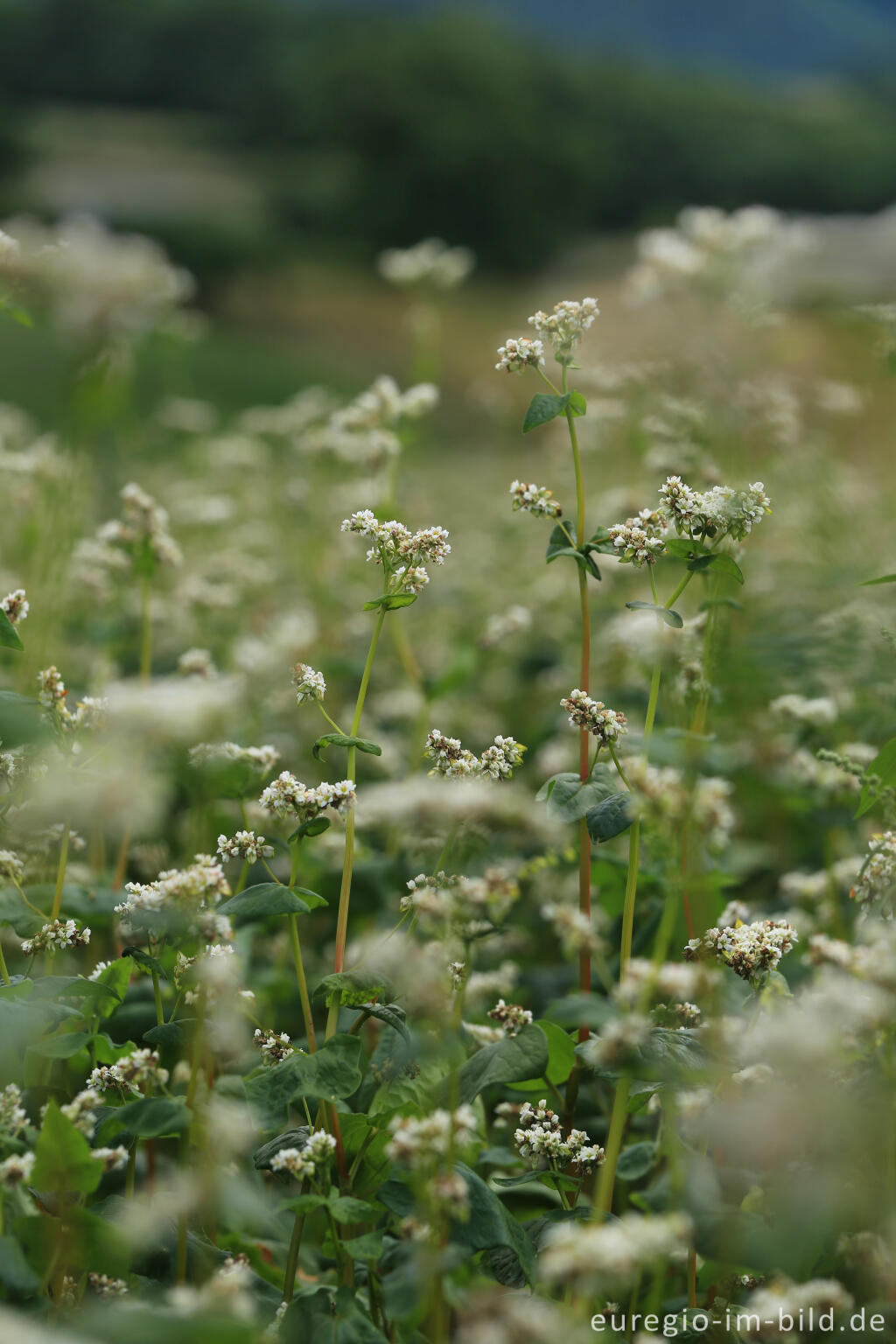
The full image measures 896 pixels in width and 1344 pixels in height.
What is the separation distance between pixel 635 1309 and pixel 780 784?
1536mm

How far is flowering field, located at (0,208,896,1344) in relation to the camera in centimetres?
105

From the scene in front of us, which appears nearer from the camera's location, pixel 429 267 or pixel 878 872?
pixel 878 872

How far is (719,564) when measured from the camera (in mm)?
1384

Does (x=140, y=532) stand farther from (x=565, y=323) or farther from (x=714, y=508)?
(x=714, y=508)

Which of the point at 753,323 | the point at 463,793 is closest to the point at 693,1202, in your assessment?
the point at 463,793

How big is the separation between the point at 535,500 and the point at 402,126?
33.0 meters

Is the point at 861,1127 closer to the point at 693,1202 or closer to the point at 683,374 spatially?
the point at 693,1202

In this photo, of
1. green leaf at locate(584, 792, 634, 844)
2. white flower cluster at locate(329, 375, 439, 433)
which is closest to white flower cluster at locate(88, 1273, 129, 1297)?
green leaf at locate(584, 792, 634, 844)

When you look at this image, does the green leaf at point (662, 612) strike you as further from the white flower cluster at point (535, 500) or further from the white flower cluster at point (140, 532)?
the white flower cluster at point (140, 532)

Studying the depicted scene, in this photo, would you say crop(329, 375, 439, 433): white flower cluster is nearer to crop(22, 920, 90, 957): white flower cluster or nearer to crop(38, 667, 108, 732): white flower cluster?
crop(38, 667, 108, 732): white flower cluster

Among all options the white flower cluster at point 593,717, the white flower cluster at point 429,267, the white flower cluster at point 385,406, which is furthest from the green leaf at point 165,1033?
the white flower cluster at point 429,267

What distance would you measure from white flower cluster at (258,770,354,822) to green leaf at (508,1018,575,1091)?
0.40 m

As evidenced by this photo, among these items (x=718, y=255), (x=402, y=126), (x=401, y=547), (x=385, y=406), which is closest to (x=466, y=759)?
(x=401, y=547)

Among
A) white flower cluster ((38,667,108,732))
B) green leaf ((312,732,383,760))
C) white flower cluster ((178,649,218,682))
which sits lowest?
green leaf ((312,732,383,760))
